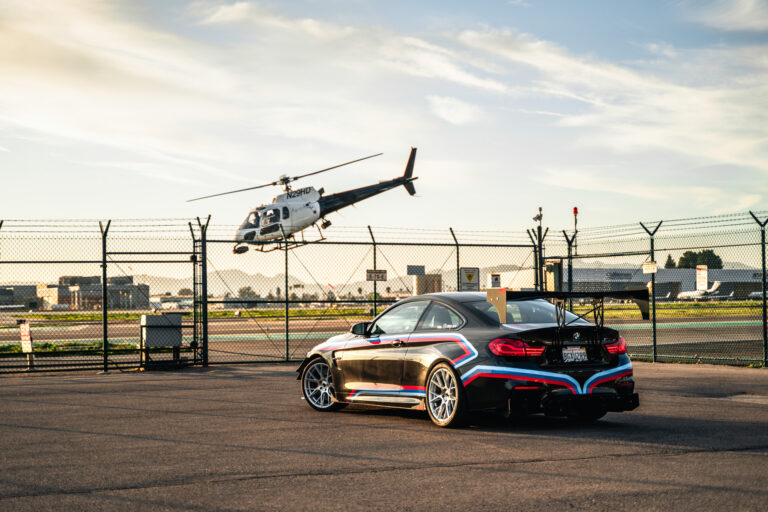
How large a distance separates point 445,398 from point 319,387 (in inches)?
89.5

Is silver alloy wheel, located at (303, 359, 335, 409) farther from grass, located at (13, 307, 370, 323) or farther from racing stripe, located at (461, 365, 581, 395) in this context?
grass, located at (13, 307, 370, 323)

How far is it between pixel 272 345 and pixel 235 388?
1159 cm

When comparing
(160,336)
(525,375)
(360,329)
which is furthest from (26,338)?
(525,375)

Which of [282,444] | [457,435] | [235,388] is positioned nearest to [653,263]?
[235,388]

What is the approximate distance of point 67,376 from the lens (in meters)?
15.6

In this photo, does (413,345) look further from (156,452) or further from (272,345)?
(272,345)

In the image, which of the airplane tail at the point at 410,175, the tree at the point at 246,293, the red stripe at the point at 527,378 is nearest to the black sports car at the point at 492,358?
the red stripe at the point at 527,378

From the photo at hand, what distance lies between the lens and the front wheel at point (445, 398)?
8.14 metres

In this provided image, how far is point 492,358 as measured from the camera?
7980 mm

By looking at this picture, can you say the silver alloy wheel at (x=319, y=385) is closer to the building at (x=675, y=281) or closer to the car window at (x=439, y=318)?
the car window at (x=439, y=318)

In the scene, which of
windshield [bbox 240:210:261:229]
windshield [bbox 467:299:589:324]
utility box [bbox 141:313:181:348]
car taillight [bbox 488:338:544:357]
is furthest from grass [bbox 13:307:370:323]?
car taillight [bbox 488:338:544:357]

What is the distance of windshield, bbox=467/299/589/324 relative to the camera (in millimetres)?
8516

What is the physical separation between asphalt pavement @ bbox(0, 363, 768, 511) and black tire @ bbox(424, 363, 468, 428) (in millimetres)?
171

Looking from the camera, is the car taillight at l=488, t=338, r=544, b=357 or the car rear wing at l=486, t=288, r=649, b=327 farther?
the car rear wing at l=486, t=288, r=649, b=327
